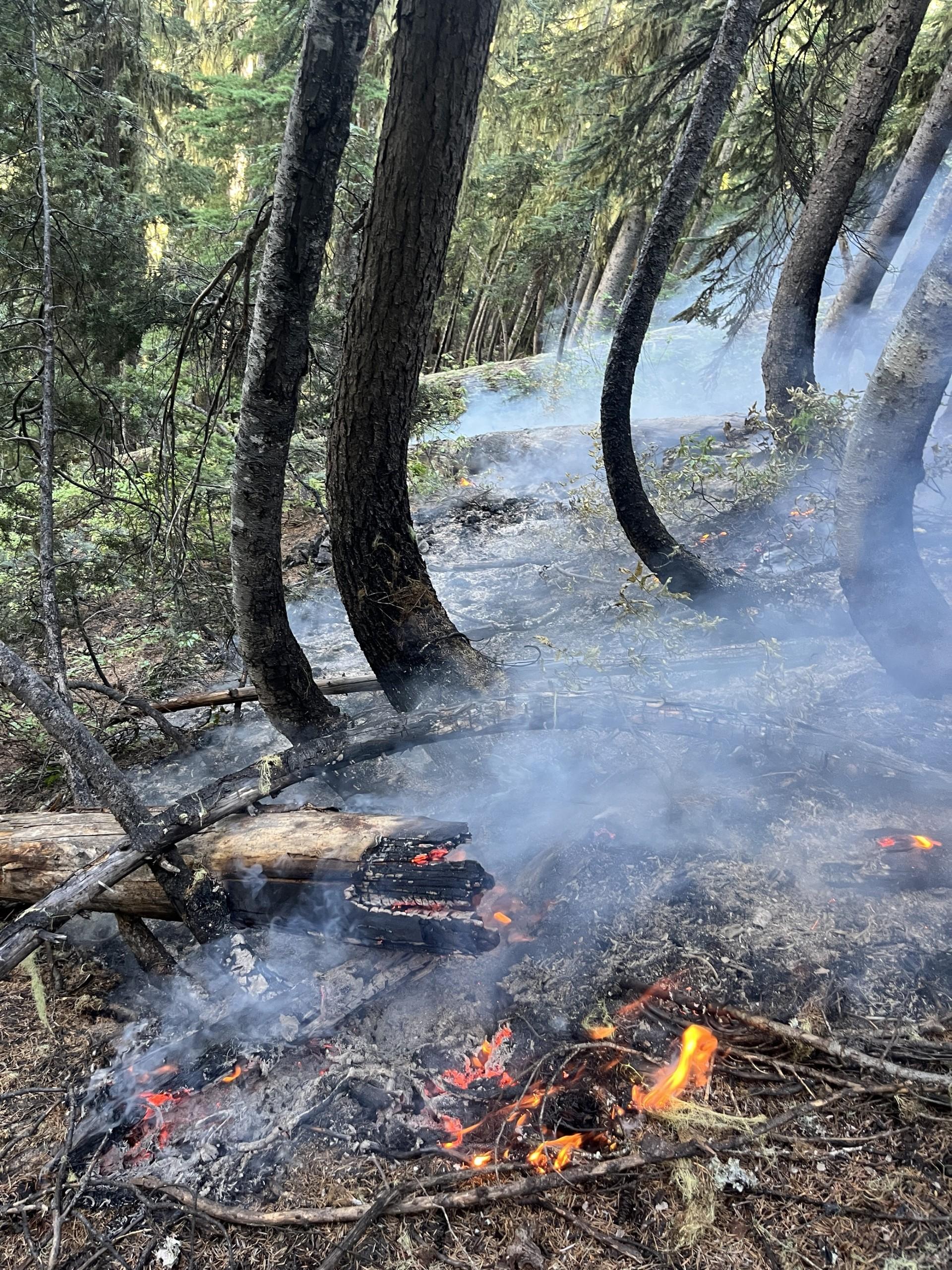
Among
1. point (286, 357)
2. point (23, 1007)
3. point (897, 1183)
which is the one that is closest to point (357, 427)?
point (286, 357)

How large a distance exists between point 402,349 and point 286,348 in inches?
24.3

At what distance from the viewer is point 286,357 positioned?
3.47m

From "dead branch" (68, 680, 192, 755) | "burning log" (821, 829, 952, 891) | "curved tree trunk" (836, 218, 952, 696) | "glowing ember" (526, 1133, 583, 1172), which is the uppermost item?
"curved tree trunk" (836, 218, 952, 696)

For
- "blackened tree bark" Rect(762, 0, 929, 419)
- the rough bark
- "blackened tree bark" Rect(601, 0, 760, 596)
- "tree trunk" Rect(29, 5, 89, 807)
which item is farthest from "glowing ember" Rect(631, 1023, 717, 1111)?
"blackened tree bark" Rect(762, 0, 929, 419)

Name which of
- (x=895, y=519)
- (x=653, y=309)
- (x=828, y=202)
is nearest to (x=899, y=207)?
(x=828, y=202)

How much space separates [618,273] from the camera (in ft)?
45.2

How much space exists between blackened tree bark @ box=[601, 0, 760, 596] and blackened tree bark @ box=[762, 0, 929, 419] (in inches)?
72.2

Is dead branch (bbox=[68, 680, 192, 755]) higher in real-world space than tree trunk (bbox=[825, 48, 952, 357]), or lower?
lower

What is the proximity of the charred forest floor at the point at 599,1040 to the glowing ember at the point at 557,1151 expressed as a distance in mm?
19

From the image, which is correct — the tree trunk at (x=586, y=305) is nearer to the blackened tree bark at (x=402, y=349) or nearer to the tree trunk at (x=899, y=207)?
the tree trunk at (x=899, y=207)

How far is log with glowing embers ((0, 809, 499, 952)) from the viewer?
319 cm

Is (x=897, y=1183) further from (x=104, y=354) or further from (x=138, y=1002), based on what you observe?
(x=104, y=354)

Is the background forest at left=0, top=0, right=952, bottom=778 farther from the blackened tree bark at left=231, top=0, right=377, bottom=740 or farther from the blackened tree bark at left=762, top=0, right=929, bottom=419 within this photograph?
the blackened tree bark at left=231, top=0, right=377, bottom=740

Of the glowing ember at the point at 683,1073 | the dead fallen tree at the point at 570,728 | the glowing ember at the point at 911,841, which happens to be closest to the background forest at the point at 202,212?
the dead fallen tree at the point at 570,728
